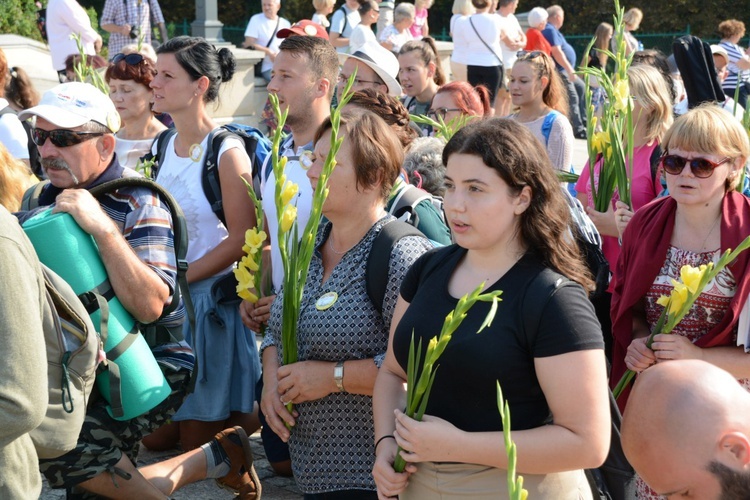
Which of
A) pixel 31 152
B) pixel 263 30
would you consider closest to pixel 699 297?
pixel 31 152

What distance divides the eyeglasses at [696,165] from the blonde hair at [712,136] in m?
0.04

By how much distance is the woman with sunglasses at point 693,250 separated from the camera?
3.42 metres

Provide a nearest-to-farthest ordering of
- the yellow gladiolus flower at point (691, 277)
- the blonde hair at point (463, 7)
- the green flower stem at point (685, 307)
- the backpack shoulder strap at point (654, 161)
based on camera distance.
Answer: the green flower stem at point (685, 307) < the yellow gladiolus flower at point (691, 277) < the backpack shoulder strap at point (654, 161) < the blonde hair at point (463, 7)

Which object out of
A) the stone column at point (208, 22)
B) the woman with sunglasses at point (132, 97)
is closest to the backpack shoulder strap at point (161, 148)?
the woman with sunglasses at point (132, 97)

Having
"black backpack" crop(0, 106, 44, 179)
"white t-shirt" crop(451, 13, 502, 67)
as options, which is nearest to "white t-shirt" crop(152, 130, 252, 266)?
"black backpack" crop(0, 106, 44, 179)

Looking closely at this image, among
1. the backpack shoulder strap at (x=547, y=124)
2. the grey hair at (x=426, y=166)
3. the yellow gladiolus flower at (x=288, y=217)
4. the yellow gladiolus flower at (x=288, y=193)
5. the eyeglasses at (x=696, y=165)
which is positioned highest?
the eyeglasses at (x=696, y=165)

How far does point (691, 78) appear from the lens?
527 centimetres

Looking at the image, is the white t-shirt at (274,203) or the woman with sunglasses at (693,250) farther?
the white t-shirt at (274,203)

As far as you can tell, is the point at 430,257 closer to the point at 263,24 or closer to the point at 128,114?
the point at 128,114

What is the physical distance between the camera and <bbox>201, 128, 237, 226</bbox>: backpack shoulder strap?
4.68 meters

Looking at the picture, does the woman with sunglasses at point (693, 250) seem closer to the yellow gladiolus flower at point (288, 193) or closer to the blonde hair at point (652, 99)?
the blonde hair at point (652, 99)

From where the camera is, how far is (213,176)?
468 cm

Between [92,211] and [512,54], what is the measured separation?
11562 millimetres

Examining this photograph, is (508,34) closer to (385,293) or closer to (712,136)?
(712,136)
